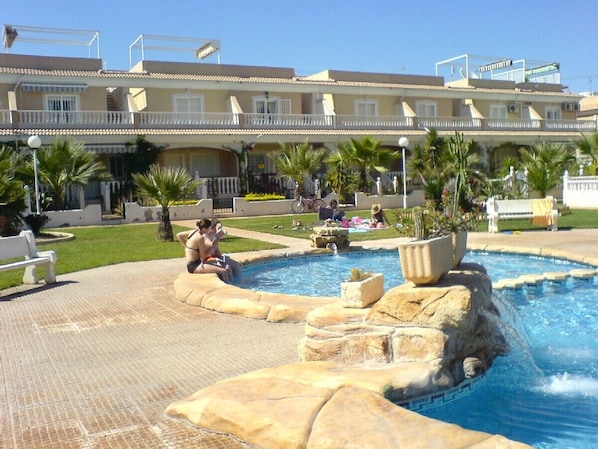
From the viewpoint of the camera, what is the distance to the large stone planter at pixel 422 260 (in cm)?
540

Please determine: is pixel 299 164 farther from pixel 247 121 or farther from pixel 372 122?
pixel 372 122

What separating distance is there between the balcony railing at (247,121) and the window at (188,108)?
52 mm

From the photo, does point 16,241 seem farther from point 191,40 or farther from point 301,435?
point 191,40

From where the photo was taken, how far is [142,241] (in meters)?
18.2

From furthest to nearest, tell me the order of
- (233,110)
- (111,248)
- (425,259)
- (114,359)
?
(233,110) < (111,248) < (114,359) < (425,259)

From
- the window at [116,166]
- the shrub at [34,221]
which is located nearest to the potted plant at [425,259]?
the shrub at [34,221]

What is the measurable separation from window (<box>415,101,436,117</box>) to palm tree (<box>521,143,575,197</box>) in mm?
6678

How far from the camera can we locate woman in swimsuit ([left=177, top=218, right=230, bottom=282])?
1042 cm

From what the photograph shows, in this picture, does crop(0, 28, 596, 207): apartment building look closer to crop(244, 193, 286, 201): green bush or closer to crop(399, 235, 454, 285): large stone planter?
crop(244, 193, 286, 201): green bush

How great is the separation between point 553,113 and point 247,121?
2495cm

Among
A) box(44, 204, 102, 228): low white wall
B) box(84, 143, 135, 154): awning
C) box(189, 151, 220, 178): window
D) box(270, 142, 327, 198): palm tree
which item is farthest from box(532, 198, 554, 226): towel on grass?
box(189, 151, 220, 178): window

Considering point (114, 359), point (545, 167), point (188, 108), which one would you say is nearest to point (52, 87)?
point (188, 108)

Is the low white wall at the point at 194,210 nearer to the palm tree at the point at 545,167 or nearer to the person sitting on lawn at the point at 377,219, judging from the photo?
the palm tree at the point at 545,167

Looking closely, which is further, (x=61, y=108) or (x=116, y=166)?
(x=116, y=166)
